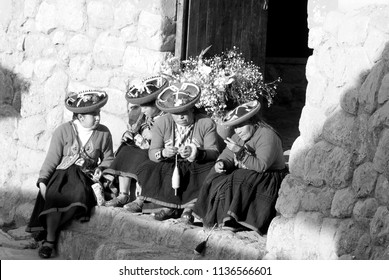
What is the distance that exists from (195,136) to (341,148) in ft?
6.36

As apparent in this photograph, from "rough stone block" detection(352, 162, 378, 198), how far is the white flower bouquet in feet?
8.41

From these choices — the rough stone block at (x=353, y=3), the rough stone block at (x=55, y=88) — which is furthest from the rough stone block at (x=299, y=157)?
the rough stone block at (x=55, y=88)

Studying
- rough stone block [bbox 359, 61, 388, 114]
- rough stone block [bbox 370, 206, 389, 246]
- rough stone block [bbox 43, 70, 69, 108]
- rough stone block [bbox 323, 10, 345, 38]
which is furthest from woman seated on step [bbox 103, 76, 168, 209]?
rough stone block [bbox 370, 206, 389, 246]

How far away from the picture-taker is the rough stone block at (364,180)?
6836mm

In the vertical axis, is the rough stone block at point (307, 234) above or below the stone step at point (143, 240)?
above

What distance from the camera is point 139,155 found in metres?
9.14

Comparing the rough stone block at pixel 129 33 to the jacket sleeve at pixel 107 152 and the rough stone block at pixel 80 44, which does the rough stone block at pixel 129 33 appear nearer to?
the rough stone block at pixel 80 44

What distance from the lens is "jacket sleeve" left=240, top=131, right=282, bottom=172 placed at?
318 inches

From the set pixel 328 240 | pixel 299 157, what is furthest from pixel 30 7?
pixel 328 240

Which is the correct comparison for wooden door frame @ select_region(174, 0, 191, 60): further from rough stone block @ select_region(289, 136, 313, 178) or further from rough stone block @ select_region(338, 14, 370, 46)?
rough stone block @ select_region(338, 14, 370, 46)

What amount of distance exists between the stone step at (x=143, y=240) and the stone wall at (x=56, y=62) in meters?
1.15

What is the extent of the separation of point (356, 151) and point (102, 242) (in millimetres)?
2592

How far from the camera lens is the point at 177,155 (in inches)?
344
